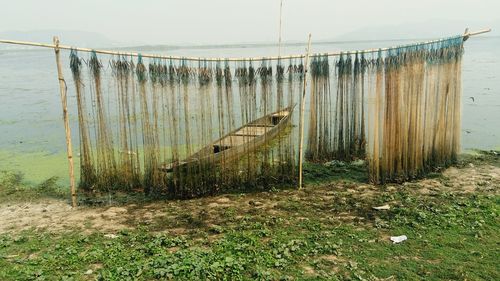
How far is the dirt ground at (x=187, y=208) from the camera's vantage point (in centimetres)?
708

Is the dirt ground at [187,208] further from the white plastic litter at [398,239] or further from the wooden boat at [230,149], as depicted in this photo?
the white plastic litter at [398,239]

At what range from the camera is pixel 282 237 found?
6160mm

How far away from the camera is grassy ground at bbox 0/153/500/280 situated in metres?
5.19

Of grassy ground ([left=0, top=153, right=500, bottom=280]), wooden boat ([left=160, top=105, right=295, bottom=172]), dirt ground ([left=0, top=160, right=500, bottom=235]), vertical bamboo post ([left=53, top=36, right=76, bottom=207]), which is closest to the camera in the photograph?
grassy ground ([left=0, top=153, right=500, bottom=280])

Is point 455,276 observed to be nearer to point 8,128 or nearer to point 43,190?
point 43,190

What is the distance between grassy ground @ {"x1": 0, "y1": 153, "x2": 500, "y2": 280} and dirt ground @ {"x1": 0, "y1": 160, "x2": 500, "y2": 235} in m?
0.02

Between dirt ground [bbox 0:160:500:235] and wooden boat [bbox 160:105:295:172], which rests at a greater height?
wooden boat [bbox 160:105:295:172]

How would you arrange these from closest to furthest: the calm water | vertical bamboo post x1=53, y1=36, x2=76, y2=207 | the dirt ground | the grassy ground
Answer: the grassy ground → the dirt ground → vertical bamboo post x1=53, y1=36, x2=76, y2=207 → the calm water

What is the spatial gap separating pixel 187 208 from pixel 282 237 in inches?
90.3

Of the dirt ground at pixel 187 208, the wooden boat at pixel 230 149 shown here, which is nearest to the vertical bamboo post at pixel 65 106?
the dirt ground at pixel 187 208

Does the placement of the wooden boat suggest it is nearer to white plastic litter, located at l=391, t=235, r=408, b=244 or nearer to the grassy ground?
the grassy ground

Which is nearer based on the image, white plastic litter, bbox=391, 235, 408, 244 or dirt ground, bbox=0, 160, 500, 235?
white plastic litter, bbox=391, 235, 408, 244

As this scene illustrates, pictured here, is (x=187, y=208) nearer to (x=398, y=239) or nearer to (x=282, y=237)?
(x=282, y=237)

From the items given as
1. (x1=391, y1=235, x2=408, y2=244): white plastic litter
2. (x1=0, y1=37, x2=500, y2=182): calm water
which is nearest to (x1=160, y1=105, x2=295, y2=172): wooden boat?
(x1=391, y1=235, x2=408, y2=244): white plastic litter
